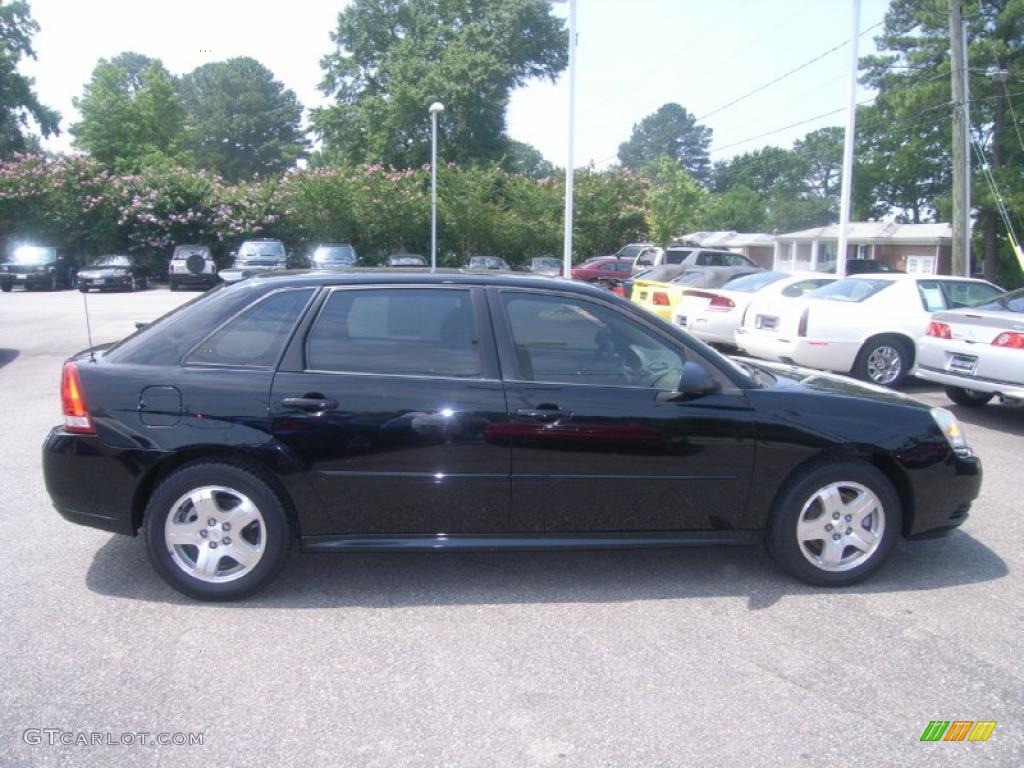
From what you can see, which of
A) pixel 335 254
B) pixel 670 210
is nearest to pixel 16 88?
pixel 335 254

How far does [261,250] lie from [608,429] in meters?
26.7

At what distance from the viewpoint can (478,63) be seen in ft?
148

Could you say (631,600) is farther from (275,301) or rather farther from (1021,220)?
(1021,220)

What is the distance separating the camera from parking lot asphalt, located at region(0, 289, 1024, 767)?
3.19 metres

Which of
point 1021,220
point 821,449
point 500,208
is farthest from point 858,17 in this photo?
point 500,208

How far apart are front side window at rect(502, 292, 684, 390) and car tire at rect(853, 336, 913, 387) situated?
23.1ft

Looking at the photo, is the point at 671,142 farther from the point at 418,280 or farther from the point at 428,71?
the point at 418,280

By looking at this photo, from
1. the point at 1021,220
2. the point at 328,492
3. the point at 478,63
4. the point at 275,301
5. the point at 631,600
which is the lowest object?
the point at 631,600

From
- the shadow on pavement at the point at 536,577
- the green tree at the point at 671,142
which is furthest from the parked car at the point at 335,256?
the green tree at the point at 671,142

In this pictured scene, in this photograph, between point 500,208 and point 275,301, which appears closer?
point 275,301

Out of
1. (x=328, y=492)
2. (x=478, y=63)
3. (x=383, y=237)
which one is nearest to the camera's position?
(x=328, y=492)

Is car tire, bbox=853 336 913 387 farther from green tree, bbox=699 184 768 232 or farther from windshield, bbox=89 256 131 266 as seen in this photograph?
green tree, bbox=699 184 768 232

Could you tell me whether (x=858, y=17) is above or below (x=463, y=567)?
above

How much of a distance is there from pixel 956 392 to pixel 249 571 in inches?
329
